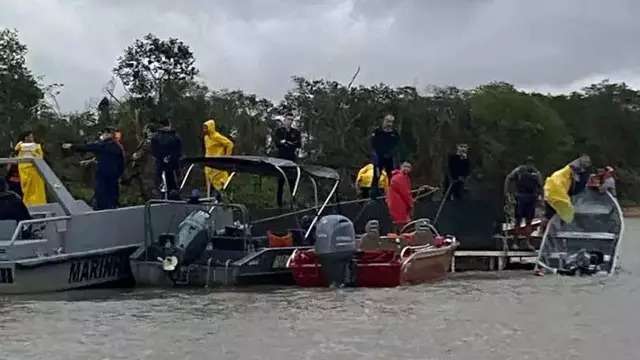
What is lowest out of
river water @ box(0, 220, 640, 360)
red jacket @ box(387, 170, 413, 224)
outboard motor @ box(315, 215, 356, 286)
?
river water @ box(0, 220, 640, 360)

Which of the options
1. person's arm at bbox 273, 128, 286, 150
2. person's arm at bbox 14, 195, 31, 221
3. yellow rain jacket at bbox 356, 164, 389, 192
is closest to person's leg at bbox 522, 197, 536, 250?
yellow rain jacket at bbox 356, 164, 389, 192

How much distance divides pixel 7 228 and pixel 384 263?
17.3 ft

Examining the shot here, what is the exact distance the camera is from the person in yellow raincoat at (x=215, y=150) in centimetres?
2095

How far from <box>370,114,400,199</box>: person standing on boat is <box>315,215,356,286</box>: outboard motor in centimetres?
500

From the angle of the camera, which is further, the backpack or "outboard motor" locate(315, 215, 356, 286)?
the backpack

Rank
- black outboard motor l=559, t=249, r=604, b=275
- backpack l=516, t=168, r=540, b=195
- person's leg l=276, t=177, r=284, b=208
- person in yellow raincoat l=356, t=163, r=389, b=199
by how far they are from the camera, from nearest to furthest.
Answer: person's leg l=276, t=177, r=284, b=208, black outboard motor l=559, t=249, r=604, b=275, backpack l=516, t=168, r=540, b=195, person in yellow raincoat l=356, t=163, r=389, b=199

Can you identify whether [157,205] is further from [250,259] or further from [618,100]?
[618,100]

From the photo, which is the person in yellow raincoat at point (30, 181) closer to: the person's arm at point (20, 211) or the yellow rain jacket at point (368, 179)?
the person's arm at point (20, 211)

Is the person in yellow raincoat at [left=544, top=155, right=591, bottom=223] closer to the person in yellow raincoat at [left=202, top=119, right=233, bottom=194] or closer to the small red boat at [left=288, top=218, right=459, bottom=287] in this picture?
the small red boat at [left=288, top=218, right=459, bottom=287]

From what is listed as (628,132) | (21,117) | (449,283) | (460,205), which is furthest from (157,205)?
(628,132)

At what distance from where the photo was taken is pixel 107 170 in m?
18.9

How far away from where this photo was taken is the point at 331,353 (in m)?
11.6

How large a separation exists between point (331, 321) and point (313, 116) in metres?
44.8

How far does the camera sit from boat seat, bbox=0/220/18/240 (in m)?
16.6
